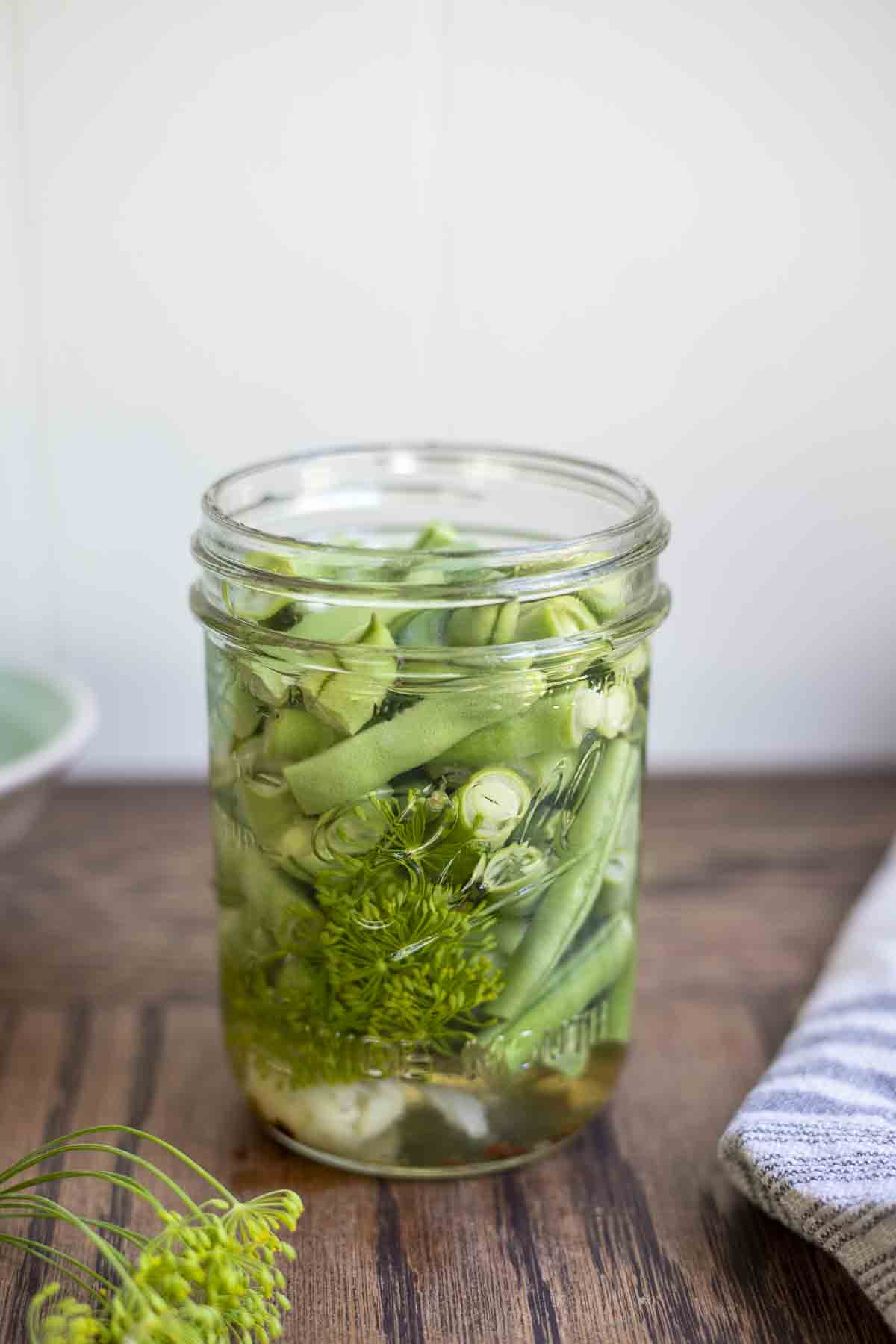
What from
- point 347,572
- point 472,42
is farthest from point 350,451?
point 472,42

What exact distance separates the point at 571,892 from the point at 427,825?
68 millimetres

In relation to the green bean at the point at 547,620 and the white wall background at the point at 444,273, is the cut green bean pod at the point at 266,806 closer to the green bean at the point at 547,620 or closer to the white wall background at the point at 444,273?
the green bean at the point at 547,620

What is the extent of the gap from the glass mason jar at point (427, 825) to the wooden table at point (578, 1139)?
1.1 inches

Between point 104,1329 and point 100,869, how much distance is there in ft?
1.30

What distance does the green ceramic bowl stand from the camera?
628 millimetres

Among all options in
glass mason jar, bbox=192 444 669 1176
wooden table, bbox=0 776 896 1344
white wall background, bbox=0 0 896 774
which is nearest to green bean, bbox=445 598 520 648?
glass mason jar, bbox=192 444 669 1176

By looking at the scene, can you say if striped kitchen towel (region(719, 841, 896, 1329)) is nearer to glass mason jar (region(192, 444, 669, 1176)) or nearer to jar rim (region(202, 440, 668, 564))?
glass mason jar (region(192, 444, 669, 1176))

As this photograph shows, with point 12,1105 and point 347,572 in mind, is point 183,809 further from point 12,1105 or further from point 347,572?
point 347,572

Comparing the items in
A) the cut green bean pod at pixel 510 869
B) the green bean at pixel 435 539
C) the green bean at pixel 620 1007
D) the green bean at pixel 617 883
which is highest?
the green bean at pixel 435 539

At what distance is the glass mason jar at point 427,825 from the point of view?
466 mm


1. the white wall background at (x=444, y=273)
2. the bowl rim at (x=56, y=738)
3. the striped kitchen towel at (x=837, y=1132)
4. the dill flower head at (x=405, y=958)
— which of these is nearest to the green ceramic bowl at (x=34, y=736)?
the bowl rim at (x=56, y=738)

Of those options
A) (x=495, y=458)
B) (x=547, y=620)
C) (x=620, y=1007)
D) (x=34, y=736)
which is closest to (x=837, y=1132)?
(x=620, y=1007)

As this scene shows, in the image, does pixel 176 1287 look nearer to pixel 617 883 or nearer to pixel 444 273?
pixel 617 883

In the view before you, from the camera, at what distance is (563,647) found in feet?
1.54
